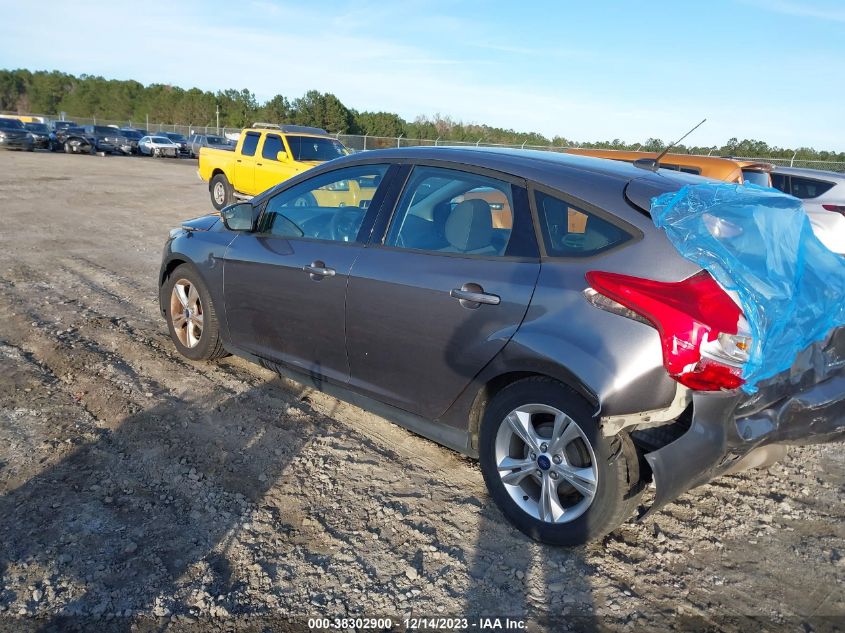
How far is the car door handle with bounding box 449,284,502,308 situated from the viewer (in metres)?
3.08

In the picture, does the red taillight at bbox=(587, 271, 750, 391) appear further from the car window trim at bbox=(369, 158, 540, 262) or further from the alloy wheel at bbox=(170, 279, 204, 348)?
the alloy wheel at bbox=(170, 279, 204, 348)

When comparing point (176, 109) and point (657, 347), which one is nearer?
point (657, 347)

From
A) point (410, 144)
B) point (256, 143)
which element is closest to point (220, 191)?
point (256, 143)

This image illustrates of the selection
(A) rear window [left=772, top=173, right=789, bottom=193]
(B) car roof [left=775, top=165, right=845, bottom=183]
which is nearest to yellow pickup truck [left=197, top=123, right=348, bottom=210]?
(A) rear window [left=772, top=173, right=789, bottom=193]

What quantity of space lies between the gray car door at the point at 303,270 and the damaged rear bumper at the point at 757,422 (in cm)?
190

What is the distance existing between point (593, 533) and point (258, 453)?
1.91m

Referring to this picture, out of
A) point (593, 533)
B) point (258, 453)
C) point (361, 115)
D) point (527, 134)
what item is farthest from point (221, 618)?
point (361, 115)

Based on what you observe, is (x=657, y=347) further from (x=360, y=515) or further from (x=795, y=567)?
(x=360, y=515)

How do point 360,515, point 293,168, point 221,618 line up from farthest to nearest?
point 293,168 → point 360,515 → point 221,618

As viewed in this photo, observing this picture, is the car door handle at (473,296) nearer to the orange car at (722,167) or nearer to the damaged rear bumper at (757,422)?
the damaged rear bumper at (757,422)

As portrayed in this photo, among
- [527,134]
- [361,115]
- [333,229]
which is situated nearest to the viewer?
[333,229]

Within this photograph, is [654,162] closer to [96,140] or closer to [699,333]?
[699,333]

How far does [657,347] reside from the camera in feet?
8.57

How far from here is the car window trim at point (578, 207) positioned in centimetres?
284
